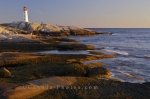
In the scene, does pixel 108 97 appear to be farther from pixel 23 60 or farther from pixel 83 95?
pixel 23 60

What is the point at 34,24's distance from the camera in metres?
89.1

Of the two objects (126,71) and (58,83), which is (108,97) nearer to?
(58,83)

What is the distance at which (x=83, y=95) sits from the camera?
10930 mm

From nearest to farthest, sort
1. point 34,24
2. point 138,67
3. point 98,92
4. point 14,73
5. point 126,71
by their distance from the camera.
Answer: point 98,92, point 14,73, point 126,71, point 138,67, point 34,24

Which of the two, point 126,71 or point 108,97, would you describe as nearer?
point 108,97

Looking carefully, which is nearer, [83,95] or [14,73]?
[83,95]

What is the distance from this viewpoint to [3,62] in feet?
70.2

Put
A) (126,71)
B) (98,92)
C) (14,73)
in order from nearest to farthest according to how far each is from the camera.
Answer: (98,92)
(14,73)
(126,71)

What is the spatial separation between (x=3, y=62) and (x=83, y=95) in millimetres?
11417

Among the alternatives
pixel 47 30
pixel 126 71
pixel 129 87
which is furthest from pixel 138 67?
pixel 47 30

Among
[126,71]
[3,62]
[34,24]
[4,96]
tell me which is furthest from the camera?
[34,24]

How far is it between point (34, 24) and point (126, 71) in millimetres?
67883

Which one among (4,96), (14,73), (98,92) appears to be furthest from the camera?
(14,73)

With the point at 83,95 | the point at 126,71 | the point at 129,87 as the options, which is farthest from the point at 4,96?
the point at 126,71
